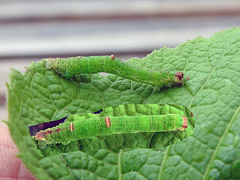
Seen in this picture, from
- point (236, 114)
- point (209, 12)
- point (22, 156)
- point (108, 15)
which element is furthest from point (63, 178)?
point (209, 12)

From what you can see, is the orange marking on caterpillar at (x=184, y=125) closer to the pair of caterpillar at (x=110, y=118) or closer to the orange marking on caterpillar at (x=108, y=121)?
the pair of caterpillar at (x=110, y=118)

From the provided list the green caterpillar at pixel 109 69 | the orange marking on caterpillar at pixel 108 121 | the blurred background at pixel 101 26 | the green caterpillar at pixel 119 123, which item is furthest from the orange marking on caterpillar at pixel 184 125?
the blurred background at pixel 101 26

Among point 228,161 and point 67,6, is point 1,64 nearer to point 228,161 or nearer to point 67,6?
point 67,6

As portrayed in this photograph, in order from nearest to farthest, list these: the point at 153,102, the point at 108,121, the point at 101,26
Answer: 1. the point at 108,121
2. the point at 153,102
3. the point at 101,26

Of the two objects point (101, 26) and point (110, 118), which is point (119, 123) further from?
point (101, 26)

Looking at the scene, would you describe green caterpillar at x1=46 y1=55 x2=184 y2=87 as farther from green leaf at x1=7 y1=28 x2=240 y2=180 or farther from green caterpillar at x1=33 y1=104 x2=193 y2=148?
green caterpillar at x1=33 y1=104 x2=193 y2=148

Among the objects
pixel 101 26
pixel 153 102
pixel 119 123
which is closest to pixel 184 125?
pixel 153 102
